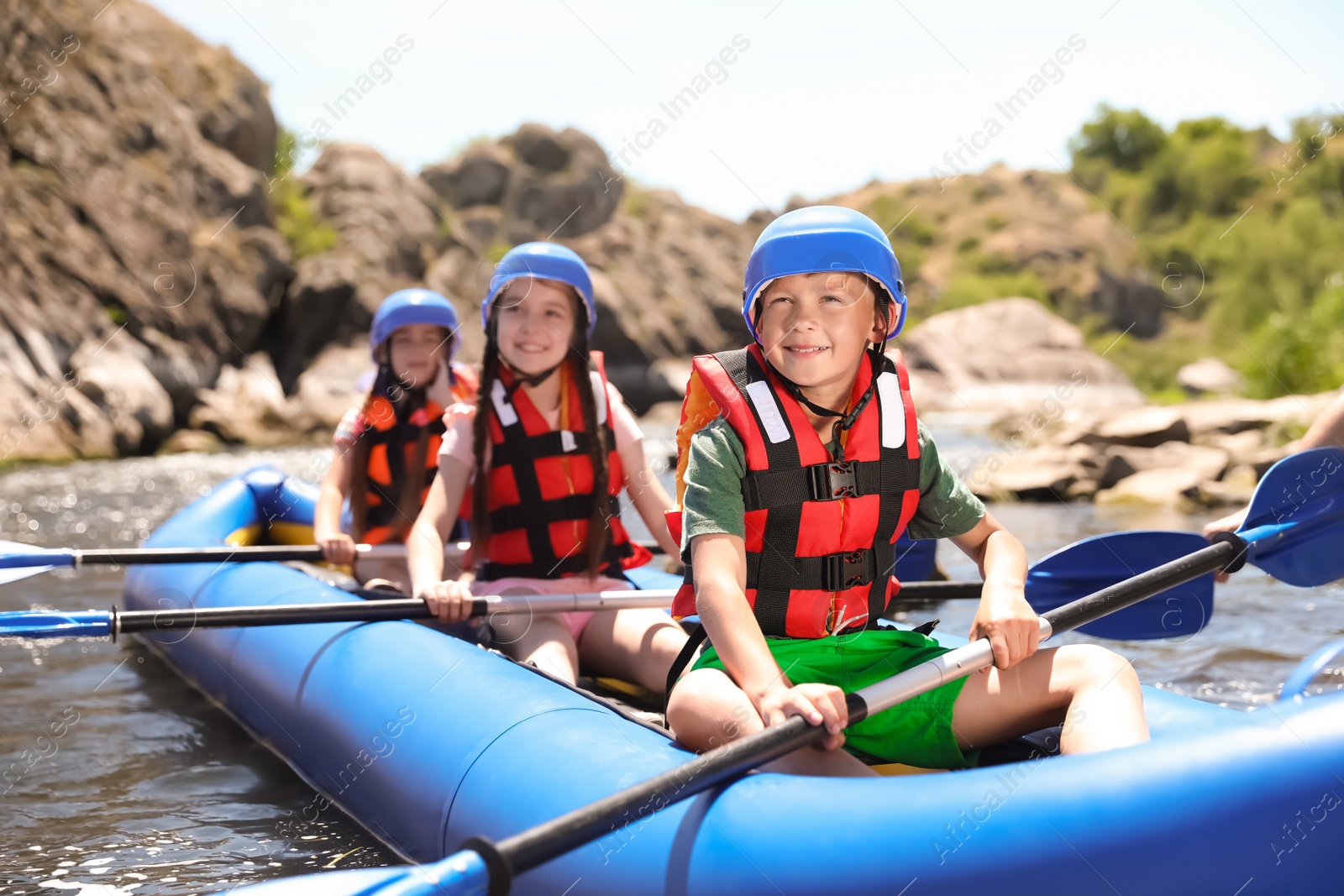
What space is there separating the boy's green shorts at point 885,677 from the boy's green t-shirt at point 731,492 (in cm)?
21

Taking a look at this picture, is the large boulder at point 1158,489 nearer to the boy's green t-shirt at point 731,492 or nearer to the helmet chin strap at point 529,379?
the helmet chin strap at point 529,379

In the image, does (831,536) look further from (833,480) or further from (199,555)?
(199,555)

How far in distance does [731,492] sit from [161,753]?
2.16 m

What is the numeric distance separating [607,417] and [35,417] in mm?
13369

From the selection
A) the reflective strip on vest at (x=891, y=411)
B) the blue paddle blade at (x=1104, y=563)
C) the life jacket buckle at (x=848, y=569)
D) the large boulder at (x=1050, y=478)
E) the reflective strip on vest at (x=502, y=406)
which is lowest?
the large boulder at (x=1050, y=478)

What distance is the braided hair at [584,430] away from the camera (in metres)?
2.88

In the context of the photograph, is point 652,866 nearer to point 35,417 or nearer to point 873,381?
point 873,381

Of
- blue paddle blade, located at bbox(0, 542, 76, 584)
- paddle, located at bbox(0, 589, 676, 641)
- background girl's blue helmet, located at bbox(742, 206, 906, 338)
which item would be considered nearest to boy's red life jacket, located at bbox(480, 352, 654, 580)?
paddle, located at bbox(0, 589, 676, 641)

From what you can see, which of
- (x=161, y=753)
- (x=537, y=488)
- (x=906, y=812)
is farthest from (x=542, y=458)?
(x=906, y=812)

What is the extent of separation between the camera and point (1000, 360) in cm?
3525

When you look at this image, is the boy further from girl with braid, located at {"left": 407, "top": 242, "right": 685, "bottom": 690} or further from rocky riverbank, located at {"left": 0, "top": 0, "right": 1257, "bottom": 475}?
rocky riverbank, located at {"left": 0, "top": 0, "right": 1257, "bottom": 475}

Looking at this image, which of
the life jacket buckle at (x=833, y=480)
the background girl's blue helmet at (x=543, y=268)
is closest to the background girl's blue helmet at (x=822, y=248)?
the life jacket buckle at (x=833, y=480)

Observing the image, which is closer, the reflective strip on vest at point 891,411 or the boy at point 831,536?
the boy at point 831,536

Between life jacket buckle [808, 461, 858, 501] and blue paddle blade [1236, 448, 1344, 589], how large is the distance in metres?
1.25
